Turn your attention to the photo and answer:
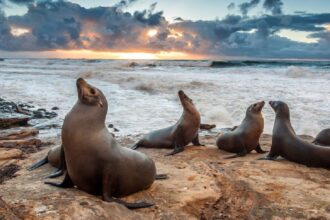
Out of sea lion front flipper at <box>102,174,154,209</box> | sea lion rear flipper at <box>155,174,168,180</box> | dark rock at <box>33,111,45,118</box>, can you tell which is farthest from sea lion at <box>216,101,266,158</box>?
dark rock at <box>33,111,45,118</box>

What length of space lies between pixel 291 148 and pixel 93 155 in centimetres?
411

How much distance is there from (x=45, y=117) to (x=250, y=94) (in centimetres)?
942

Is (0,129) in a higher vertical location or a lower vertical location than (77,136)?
lower

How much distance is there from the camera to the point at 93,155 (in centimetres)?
439

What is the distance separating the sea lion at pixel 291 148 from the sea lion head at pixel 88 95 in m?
3.72

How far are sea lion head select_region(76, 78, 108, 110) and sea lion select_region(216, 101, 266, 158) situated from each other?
4.07 metres

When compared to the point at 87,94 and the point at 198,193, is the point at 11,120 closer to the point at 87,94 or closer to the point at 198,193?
the point at 87,94

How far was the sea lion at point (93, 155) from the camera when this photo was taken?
439 centimetres

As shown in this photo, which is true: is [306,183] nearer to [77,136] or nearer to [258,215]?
[258,215]

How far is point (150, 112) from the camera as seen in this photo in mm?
13914

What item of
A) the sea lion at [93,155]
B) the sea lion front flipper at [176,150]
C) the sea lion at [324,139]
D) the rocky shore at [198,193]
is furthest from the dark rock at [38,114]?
the sea lion at [93,155]

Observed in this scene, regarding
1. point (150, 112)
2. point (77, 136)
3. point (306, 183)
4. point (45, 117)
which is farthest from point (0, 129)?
point (306, 183)

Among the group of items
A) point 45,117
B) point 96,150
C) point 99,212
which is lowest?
point 45,117

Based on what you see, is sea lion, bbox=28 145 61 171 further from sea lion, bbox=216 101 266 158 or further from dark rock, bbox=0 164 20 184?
sea lion, bbox=216 101 266 158
